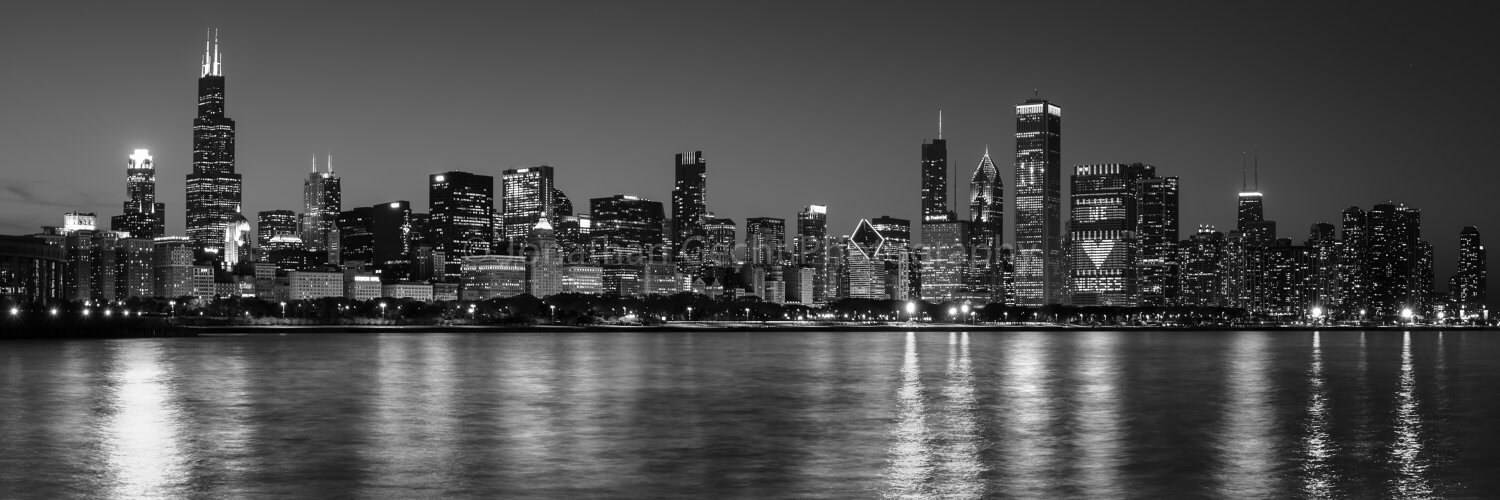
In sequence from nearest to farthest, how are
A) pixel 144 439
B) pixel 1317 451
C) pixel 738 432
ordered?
pixel 1317 451 → pixel 144 439 → pixel 738 432

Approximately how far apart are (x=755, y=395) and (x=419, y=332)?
138 m

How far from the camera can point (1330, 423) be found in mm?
41375

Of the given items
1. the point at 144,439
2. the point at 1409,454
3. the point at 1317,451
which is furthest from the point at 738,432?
the point at 1409,454

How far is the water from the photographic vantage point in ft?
86.9

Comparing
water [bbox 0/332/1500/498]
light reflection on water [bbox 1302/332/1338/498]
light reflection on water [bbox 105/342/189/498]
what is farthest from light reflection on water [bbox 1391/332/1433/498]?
light reflection on water [bbox 105/342/189/498]

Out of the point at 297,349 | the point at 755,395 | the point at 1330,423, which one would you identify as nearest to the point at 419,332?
the point at 297,349

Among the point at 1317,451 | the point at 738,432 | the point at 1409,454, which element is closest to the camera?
the point at 1409,454

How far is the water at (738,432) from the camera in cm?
2650

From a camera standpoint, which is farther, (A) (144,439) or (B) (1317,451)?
(A) (144,439)

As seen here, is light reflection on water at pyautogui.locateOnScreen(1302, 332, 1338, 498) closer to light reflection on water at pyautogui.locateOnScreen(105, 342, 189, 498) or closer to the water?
the water

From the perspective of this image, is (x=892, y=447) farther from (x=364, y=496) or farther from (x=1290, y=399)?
(x=1290, y=399)

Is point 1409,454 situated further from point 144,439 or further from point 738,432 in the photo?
point 144,439

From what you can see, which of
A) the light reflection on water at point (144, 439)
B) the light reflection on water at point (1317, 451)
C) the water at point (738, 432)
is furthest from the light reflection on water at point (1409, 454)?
the light reflection on water at point (144, 439)

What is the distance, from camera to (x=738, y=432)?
37.0 meters
